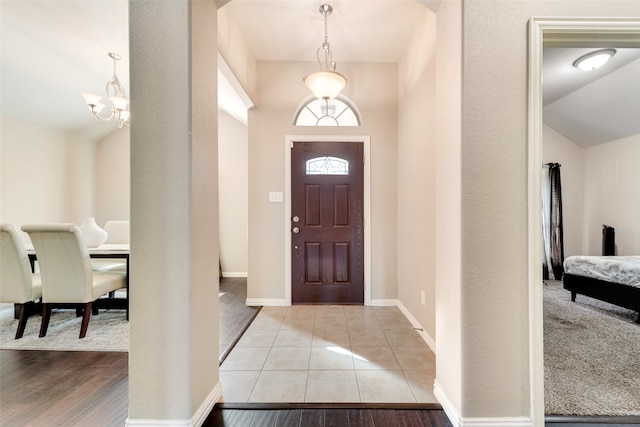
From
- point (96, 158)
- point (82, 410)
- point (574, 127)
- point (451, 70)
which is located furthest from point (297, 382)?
point (574, 127)

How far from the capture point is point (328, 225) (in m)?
3.20

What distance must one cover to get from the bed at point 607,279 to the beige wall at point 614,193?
6.06 feet

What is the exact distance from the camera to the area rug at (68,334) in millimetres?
2148

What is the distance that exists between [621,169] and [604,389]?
446cm

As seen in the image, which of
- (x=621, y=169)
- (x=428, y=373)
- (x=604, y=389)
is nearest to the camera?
(x=604, y=389)

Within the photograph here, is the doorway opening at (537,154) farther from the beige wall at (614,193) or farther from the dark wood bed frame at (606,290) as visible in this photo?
the beige wall at (614,193)

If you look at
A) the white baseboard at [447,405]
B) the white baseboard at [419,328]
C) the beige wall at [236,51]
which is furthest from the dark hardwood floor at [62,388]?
the beige wall at [236,51]

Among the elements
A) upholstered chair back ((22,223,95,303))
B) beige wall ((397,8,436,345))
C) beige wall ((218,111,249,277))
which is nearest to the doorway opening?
beige wall ((397,8,436,345))

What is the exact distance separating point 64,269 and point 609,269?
17.2 ft

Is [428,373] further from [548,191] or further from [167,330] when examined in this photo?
[548,191]

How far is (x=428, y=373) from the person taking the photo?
1.79m

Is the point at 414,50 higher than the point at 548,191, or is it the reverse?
the point at 414,50

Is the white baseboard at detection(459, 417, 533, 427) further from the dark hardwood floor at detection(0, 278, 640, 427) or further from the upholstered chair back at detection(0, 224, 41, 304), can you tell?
the upholstered chair back at detection(0, 224, 41, 304)

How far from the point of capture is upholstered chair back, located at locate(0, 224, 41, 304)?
87.8 inches
